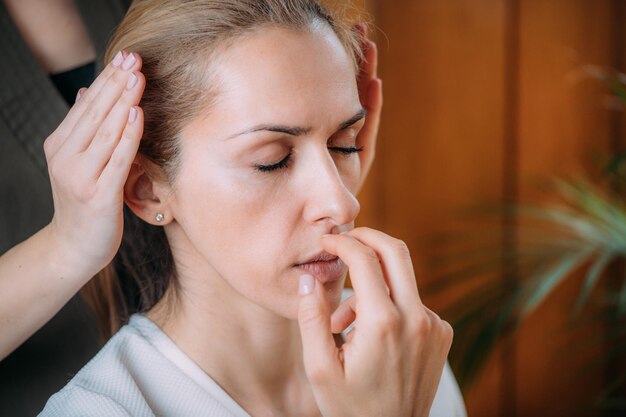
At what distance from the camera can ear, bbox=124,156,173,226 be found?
1061 mm

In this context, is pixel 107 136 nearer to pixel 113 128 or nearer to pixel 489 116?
pixel 113 128

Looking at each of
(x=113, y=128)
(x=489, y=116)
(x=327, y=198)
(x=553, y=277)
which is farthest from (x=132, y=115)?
(x=489, y=116)

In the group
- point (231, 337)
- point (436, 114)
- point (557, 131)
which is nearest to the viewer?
point (231, 337)

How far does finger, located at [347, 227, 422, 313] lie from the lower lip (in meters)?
0.07

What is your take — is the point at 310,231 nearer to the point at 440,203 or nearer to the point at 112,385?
the point at 112,385

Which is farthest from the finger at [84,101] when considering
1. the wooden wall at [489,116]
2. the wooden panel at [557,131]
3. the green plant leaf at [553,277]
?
the wooden panel at [557,131]

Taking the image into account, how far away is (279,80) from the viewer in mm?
947

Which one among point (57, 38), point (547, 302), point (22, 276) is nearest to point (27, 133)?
point (57, 38)

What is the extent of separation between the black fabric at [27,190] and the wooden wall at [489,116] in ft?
4.69

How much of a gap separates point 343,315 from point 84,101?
1.51 ft

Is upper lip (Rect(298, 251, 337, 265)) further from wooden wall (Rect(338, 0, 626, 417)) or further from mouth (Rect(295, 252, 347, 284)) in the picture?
wooden wall (Rect(338, 0, 626, 417))

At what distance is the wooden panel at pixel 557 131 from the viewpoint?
2.55 meters

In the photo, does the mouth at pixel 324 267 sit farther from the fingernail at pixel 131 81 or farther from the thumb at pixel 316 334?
the fingernail at pixel 131 81

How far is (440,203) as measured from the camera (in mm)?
2566
